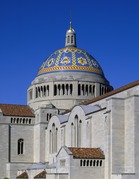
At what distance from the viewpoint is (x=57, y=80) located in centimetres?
8112

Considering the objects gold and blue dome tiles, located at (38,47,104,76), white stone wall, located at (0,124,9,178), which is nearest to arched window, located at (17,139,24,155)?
white stone wall, located at (0,124,9,178)

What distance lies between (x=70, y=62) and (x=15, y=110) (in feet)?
38.4

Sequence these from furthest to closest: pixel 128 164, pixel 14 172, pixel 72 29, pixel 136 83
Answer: pixel 72 29 → pixel 14 172 → pixel 136 83 → pixel 128 164

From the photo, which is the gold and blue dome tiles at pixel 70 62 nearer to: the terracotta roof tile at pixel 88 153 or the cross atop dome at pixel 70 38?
the cross atop dome at pixel 70 38

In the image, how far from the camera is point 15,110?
7931cm

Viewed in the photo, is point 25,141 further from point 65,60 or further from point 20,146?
point 65,60

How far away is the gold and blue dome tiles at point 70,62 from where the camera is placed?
82.5 meters

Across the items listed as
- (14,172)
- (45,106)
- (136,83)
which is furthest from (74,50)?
(136,83)

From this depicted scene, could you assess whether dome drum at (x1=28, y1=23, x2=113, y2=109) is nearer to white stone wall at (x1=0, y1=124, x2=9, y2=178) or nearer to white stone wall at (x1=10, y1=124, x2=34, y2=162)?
white stone wall at (x1=10, y1=124, x2=34, y2=162)

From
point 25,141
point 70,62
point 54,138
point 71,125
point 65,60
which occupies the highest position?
point 65,60

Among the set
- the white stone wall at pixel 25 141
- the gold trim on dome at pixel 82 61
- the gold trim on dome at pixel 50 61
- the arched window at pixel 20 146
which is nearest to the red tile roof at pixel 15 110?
the white stone wall at pixel 25 141

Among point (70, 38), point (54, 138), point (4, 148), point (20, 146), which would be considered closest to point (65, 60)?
point (70, 38)

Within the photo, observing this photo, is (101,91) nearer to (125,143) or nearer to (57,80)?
(57,80)

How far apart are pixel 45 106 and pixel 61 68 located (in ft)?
23.5
